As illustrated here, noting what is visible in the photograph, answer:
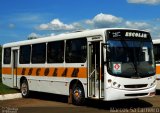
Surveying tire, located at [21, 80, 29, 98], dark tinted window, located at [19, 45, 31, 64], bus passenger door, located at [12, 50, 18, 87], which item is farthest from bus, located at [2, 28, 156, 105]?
bus passenger door, located at [12, 50, 18, 87]

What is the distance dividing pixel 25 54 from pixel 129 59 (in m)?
7.98

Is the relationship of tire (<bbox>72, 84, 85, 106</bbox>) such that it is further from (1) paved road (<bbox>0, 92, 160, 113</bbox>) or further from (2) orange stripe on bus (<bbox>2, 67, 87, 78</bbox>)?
(2) orange stripe on bus (<bbox>2, 67, 87, 78</bbox>)

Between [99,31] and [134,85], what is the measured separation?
2.38 metres

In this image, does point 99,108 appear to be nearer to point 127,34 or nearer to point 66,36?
point 127,34

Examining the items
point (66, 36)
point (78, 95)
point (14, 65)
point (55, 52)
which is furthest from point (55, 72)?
point (14, 65)

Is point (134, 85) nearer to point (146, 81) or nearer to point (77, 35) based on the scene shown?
point (146, 81)

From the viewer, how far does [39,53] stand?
20375mm

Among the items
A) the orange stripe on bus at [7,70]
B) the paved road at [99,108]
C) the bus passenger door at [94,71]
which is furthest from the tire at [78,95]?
the orange stripe on bus at [7,70]

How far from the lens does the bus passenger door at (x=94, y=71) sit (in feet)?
51.2

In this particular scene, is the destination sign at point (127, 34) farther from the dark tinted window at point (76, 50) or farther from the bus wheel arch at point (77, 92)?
the bus wheel arch at point (77, 92)

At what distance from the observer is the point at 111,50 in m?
15.3

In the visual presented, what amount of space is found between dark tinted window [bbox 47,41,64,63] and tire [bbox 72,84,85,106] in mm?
1634

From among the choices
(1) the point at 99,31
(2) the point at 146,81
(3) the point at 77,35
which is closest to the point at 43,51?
(3) the point at 77,35

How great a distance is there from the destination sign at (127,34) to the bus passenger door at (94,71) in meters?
0.60
